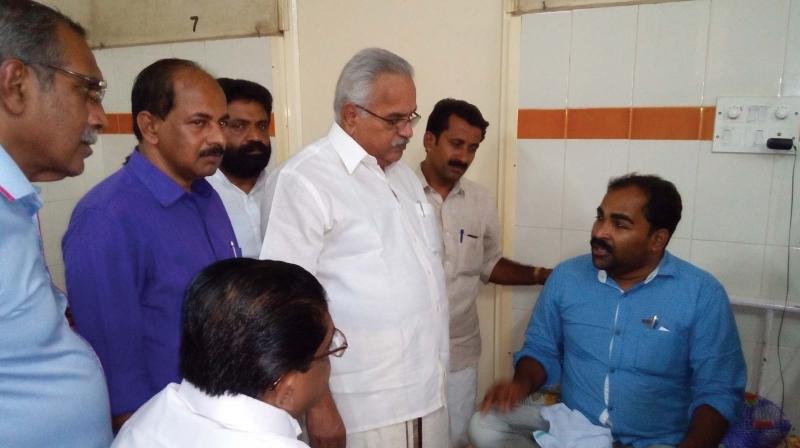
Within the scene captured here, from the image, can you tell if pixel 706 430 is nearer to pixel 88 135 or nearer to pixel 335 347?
pixel 335 347

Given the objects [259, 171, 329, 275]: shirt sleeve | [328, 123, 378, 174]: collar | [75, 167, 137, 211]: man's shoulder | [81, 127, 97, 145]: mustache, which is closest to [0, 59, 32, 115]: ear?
[81, 127, 97, 145]: mustache

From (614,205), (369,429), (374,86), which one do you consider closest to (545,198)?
(614,205)

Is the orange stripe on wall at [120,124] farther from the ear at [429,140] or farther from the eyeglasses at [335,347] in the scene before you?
the eyeglasses at [335,347]

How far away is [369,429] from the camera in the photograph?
59.1 inches

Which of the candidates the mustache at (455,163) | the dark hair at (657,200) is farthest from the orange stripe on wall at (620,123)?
the dark hair at (657,200)

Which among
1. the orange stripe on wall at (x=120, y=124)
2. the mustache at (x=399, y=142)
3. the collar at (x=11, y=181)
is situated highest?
the orange stripe on wall at (x=120, y=124)

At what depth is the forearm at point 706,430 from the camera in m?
1.52

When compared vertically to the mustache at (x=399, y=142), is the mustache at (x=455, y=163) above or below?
below

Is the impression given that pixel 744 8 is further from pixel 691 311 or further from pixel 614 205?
pixel 691 311

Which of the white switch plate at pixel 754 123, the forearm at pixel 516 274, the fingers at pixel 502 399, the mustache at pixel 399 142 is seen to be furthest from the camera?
the forearm at pixel 516 274

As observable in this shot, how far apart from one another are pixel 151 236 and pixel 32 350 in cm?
44

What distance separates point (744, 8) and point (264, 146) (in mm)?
1903

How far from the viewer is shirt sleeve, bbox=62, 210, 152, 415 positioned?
1192mm

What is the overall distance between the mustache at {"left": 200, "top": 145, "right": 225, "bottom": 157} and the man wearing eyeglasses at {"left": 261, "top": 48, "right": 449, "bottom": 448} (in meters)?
0.15
